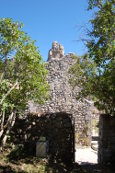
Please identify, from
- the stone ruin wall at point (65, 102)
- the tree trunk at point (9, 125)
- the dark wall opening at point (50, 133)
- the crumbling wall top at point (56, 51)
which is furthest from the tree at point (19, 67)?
the crumbling wall top at point (56, 51)

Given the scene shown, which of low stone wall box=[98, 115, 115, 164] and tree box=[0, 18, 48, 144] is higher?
tree box=[0, 18, 48, 144]

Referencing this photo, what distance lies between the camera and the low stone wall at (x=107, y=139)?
7.68 meters

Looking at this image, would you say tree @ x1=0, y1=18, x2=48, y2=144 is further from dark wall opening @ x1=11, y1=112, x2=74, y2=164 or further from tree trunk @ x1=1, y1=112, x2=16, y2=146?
dark wall opening @ x1=11, y1=112, x2=74, y2=164

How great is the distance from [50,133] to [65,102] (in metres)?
4.93

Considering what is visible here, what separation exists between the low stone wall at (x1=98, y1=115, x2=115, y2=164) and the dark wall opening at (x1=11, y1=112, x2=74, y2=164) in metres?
1.25

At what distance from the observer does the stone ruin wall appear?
12.7m

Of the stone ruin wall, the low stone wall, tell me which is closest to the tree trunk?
the low stone wall

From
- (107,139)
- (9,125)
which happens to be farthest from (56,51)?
(9,125)

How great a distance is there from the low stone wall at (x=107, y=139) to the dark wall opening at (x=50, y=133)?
4.09 ft

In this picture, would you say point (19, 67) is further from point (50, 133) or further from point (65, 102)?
point (65, 102)

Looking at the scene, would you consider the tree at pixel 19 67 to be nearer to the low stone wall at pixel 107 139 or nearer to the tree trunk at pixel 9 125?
the tree trunk at pixel 9 125

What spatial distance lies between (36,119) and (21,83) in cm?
292

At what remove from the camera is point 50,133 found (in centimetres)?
834

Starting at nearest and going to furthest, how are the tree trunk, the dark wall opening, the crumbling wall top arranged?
1. the tree trunk
2. the dark wall opening
3. the crumbling wall top
